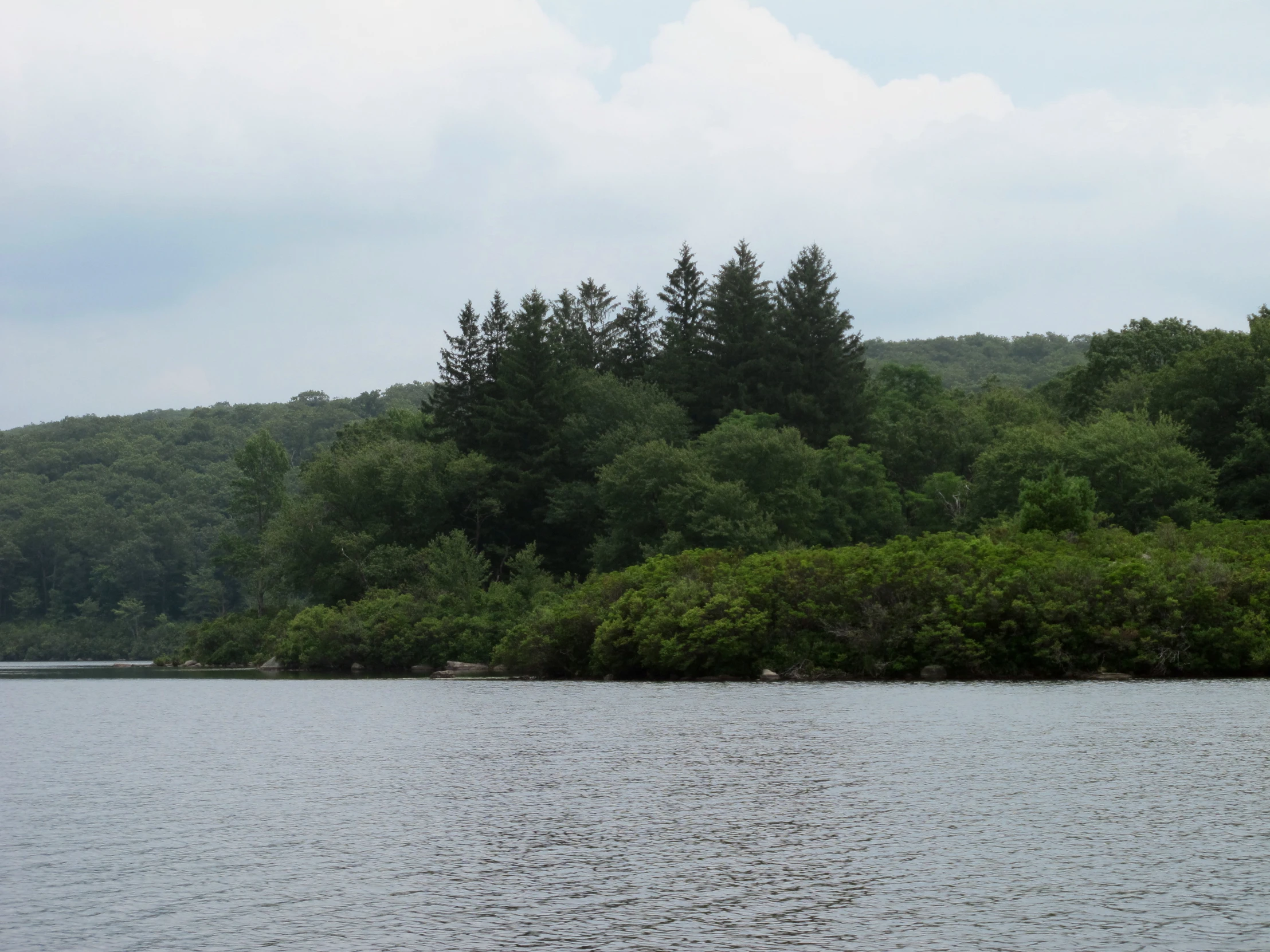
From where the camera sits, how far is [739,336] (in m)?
108

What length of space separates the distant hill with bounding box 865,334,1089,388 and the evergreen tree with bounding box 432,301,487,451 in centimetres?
6209

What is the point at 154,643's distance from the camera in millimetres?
152750

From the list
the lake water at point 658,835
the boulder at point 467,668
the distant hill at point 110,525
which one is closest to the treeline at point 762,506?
the boulder at point 467,668

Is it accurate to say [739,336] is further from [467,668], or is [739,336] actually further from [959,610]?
[959,610]

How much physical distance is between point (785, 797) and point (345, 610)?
232 feet

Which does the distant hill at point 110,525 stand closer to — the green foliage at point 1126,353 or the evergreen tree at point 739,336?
the evergreen tree at point 739,336

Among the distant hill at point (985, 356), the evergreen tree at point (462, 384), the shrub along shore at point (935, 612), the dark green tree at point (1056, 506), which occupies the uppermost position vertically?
the distant hill at point (985, 356)

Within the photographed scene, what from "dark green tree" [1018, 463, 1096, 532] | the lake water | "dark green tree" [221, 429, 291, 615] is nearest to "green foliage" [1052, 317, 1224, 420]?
"dark green tree" [1018, 463, 1096, 532]

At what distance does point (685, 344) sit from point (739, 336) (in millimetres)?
5947

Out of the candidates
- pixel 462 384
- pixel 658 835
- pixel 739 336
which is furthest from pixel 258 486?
pixel 658 835

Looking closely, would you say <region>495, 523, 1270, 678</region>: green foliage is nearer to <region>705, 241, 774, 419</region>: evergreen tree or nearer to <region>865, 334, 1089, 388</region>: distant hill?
<region>705, 241, 774, 419</region>: evergreen tree

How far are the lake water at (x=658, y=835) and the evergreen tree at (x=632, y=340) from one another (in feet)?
281

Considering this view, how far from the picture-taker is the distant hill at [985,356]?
162 m

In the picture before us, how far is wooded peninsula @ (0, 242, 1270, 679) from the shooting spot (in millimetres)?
52594
